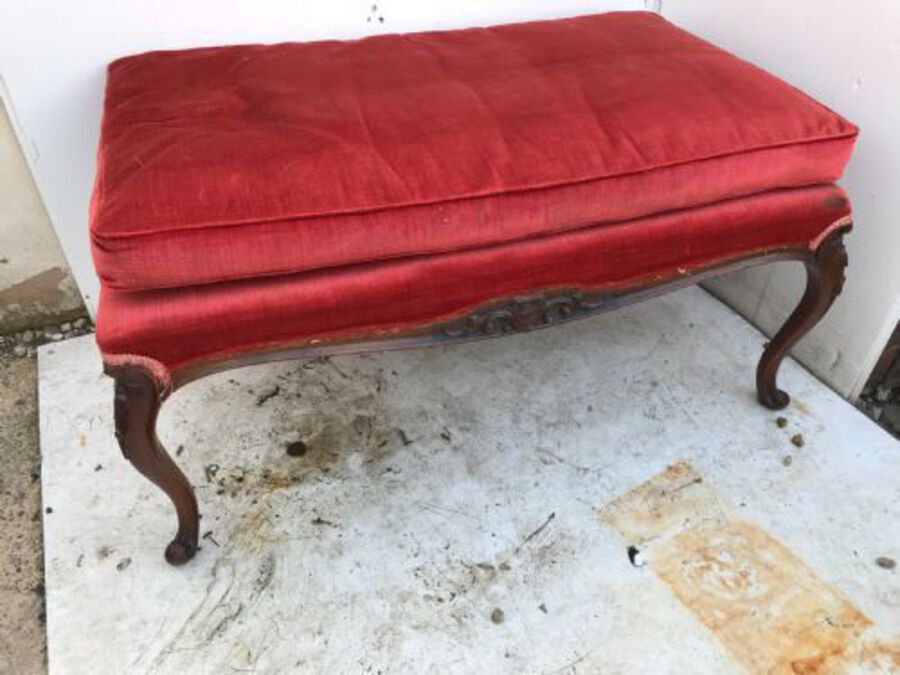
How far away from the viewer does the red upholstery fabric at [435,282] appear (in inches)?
34.4


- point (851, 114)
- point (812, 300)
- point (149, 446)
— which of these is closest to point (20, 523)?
point (149, 446)

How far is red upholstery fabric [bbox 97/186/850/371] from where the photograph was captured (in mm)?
874

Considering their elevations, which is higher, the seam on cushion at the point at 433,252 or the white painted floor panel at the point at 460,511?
the seam on cushion at the point at 433,252

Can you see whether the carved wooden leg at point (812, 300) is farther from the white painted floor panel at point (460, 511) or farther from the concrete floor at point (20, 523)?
the concrete floor at point (20, 523)

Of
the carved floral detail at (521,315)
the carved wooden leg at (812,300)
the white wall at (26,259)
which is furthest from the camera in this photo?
the white wall at (26,259)

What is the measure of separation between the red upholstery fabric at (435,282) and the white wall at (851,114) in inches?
8.6

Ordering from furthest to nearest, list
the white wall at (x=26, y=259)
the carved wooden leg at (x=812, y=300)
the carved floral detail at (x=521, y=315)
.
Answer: the white wall at (x=26, y=259)
the carved wooden leg at (x=812, y=300)
the carved floral detail at (x=521, y=315)

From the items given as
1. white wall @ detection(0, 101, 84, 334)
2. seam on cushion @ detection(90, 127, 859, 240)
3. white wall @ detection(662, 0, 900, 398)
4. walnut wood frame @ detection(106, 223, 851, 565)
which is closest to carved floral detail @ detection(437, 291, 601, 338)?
walnut wood frame @ detection(106, 223, 851, 565)

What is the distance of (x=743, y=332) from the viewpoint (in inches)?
61.0

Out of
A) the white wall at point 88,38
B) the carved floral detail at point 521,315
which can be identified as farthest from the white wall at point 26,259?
the carved floral detail at point 521,315

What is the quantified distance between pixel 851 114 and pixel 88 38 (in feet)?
4.28

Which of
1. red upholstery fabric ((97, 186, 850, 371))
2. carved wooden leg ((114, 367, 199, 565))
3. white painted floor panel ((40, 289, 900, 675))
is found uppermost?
red upholstery fabric ((97, 186, 850, 371))

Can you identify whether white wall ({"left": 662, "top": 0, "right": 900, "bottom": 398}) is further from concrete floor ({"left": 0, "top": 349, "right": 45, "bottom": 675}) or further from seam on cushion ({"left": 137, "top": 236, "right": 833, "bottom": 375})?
concrete floor ({"left": 0, "top": 349, "right": 45, "bottom": 675})

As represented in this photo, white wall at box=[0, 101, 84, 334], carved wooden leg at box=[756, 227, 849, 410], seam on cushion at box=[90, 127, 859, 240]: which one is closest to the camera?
seam on cushion at box=[90, 127, 859, 240]
